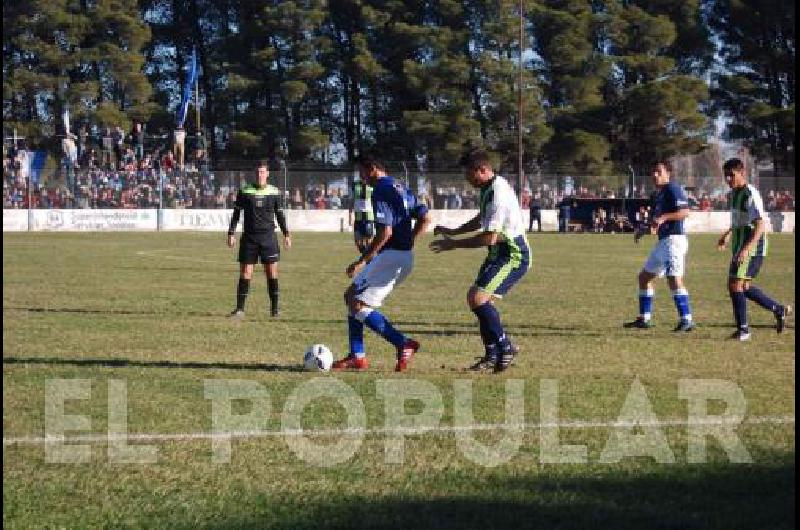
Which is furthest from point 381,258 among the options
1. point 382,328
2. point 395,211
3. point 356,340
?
point 356,340

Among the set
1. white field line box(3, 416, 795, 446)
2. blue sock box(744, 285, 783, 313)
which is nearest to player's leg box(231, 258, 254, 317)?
blue sock box(744, 285, 783, 313)

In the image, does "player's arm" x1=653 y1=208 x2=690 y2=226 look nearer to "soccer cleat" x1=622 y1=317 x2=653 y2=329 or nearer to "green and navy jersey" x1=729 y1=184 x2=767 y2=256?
"green and navy jersey" x1=729 y1=184 x2=767 y2=256

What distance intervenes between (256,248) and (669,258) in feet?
16.0

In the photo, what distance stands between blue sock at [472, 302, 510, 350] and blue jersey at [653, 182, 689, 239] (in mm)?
4427

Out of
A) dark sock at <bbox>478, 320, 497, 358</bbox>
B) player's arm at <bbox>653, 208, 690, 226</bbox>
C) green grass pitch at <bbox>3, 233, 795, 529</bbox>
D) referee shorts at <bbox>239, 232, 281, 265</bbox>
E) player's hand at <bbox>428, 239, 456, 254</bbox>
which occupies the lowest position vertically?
green grass pitch at <bbox>3, 233, 795, 529</bbox>

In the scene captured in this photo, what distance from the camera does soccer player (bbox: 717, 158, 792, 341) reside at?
12781 millimetres

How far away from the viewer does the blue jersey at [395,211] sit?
10086 millimetres

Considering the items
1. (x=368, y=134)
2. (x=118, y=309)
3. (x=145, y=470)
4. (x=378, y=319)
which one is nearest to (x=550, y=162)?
(x=368, y=134)

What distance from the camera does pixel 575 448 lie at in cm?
679

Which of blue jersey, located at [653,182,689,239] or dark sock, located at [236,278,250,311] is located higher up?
blue jersey, located at [653,182,689,239]

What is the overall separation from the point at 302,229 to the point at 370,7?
1710cm

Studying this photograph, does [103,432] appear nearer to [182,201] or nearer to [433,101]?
[182,201]

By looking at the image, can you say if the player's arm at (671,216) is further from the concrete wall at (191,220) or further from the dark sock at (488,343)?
the concrete wall at (191,220)

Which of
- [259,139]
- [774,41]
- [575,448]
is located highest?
[774,41]
